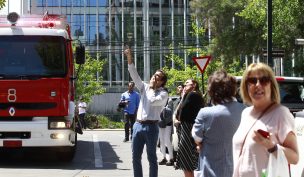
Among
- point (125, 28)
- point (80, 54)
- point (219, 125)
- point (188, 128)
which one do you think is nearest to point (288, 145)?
point (219, 125)

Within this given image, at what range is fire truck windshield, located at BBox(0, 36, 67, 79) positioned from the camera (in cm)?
1291

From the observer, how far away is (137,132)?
915 cm

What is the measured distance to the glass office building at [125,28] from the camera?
64.0 meters

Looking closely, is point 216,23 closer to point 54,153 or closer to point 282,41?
point 282,41

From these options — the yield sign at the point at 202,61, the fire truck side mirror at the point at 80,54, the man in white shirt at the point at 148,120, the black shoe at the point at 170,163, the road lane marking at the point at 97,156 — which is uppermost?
the fire truck side mirror at the point at 80,54

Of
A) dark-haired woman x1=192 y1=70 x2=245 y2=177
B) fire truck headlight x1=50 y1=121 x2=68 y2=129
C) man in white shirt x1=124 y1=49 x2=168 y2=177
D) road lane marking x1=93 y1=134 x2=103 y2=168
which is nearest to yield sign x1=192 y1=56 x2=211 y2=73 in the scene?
road lane marking x1=93 y1=134 x2=103 y2=168

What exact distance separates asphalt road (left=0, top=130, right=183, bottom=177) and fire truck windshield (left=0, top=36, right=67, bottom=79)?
189cm

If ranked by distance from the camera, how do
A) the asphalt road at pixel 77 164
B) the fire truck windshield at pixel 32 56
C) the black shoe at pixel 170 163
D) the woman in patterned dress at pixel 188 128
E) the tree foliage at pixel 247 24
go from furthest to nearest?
1. the tree foliage at pixel 247 24
2. the black shoe at pixel 170 163
3. the fire truck windshield at pixel 32 56
4. the asphalt road at pixel 77 164
5. the woman in patterned dress at pixel 188 128

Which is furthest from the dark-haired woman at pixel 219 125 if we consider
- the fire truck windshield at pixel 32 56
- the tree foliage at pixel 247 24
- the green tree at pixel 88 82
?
the green tree at pixel 88 82

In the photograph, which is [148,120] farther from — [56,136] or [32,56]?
[32,56]

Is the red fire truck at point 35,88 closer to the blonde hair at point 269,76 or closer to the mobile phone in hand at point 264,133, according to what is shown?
the blonde hair at point 269,76

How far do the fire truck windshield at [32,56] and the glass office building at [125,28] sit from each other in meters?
49.9

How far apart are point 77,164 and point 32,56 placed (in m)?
2.56

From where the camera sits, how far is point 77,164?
45.6 ft
